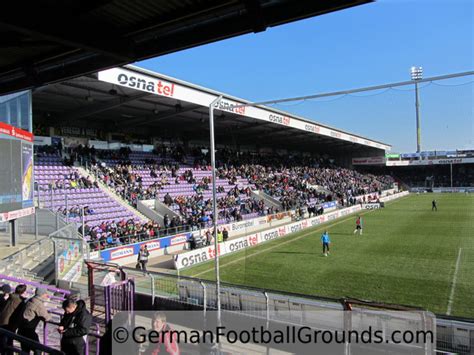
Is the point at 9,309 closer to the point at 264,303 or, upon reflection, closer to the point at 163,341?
the point at 163,341

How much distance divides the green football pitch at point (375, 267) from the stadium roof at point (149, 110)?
640 cm

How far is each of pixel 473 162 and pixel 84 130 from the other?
40106 mm

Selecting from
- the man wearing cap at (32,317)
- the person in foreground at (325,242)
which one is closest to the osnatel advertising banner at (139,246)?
the person in foreground at (325,242)

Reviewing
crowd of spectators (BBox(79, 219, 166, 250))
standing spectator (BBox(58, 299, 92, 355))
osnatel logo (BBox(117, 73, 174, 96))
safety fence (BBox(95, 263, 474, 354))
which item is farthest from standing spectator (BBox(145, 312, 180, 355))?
osnatel logo (BBox(117, 73, 174, 96))

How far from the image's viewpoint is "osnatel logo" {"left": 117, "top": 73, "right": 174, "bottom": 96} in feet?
62.8

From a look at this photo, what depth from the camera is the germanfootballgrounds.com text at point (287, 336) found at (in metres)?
5.78

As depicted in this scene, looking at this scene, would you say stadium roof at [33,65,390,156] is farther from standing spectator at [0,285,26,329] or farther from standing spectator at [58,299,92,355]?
standing spectator at [58,299,92,355]

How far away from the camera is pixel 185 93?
23.5m

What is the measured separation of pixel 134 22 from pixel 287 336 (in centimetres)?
636

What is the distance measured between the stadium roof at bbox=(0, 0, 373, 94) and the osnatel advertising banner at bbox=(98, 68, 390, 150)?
12014mm

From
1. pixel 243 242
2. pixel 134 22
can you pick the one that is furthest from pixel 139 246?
pixel 134 22

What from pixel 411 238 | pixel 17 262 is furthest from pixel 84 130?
pixel 411 238

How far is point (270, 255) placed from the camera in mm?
19141

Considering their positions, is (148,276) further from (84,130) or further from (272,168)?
(272,168)
